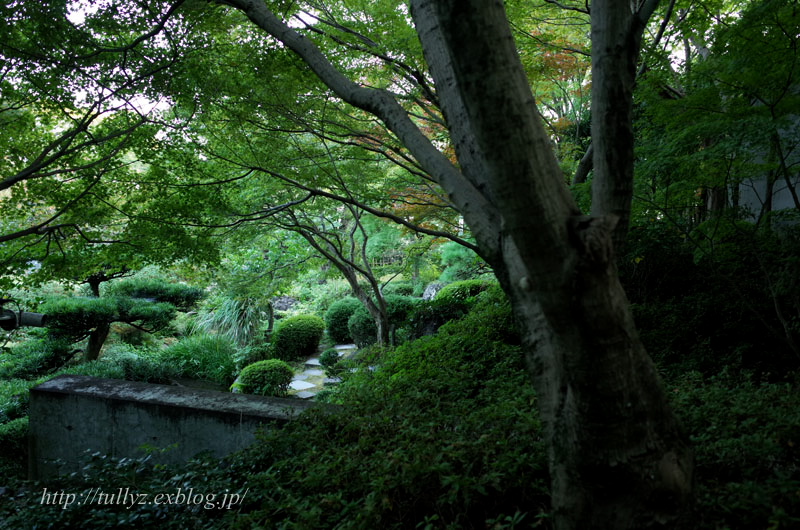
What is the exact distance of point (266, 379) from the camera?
6887 mm

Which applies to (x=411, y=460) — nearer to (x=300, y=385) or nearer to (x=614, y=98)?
(x=614, y=98)

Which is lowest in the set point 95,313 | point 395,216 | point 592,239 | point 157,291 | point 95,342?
point 95,342

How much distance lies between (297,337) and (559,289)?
8.59m

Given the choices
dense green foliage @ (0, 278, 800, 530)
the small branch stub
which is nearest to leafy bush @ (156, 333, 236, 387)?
dense green foliage @ (0, 278, 800, 530)

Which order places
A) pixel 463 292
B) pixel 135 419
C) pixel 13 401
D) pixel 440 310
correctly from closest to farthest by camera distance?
pixel 135 419, pixel 13 401, pixel 440 310, pixel 463 292

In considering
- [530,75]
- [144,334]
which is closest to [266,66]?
[530,75]

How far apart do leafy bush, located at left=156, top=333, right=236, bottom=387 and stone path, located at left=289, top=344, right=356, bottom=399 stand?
Answer: 4.00ft

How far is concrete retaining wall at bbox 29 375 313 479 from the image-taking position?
3699 mm

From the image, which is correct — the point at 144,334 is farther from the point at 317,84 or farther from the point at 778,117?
the point at 778,117

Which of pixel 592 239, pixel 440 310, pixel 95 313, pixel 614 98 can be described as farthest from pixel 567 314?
pixel 95 313

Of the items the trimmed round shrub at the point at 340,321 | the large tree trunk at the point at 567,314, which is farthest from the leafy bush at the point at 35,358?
the large tree trunk at the point at 567,314

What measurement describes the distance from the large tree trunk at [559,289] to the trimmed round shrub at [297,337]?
789 cm

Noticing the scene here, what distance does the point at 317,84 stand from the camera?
4551 millimetres

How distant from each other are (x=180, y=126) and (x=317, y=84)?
1.34 metres
